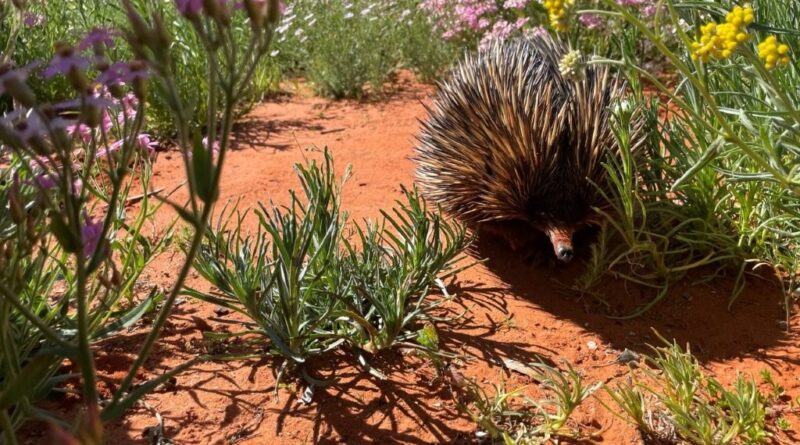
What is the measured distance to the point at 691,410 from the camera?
251 cm

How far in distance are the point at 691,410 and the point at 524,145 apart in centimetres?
153

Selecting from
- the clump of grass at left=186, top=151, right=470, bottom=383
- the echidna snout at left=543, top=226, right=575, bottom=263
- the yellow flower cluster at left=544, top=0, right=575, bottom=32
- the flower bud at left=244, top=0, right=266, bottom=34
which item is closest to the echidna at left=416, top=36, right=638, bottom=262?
the echidna snout at left=543, top=226, right=575, bottom=263

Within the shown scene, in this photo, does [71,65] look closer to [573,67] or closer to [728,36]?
[728,36]

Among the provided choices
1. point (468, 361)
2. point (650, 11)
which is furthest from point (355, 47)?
point (468, 361)

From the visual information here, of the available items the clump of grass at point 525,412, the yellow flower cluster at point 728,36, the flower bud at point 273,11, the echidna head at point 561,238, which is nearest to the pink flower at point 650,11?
the echidna head at point 561,238

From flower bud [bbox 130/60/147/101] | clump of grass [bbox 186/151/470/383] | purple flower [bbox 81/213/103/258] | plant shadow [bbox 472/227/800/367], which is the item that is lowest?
plant shadow [bbox 472/227/800/367]

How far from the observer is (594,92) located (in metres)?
3.79

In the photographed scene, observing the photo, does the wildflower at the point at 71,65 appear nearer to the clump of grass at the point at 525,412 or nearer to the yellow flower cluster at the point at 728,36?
the yellow flower cluster at the point at 728,36

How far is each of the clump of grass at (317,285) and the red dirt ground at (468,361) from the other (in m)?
0.13

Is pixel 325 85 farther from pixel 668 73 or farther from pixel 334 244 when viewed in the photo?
pixel 334 244

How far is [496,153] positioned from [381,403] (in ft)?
5.19

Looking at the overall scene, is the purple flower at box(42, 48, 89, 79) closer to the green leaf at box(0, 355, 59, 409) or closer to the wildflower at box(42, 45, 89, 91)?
the wildflower at box(42, 45, 89, 91)

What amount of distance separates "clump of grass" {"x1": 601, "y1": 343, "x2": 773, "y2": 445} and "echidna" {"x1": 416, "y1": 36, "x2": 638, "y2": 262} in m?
0.93

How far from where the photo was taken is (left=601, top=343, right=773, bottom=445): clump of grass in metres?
2.30
